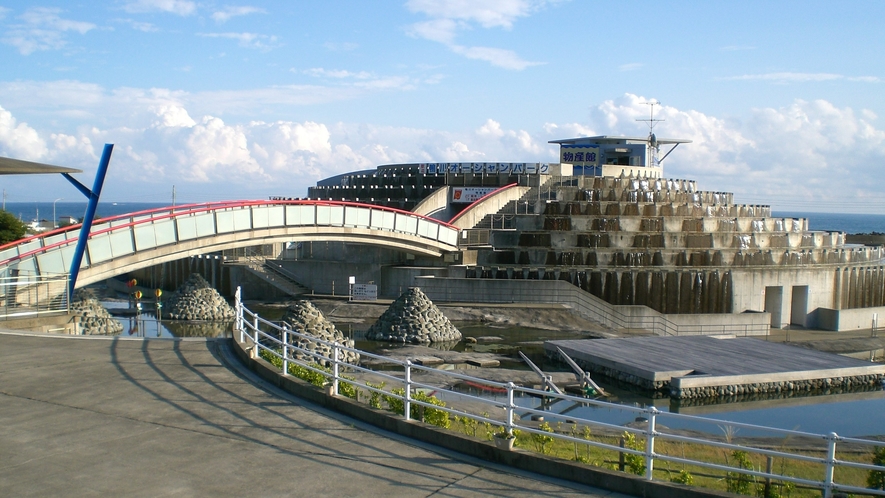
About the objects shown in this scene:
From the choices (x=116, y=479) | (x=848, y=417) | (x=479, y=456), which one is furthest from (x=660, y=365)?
(x=116, y=479)

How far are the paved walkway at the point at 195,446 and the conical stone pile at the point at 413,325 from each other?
15913mm

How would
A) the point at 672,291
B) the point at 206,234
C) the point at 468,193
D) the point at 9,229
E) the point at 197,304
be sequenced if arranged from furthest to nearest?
1. the point at 468,193
2. the point at 9,229
3. the point at 672,291
4. the point at 197,304
5. the point at 206,234

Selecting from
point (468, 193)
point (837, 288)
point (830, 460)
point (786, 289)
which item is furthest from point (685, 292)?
point (830, 460)

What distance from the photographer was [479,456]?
9.44 m

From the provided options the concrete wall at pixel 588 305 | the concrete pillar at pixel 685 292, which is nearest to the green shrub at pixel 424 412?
the concrete wall at pixel 588 305

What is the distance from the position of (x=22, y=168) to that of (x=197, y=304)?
1909 centimetres

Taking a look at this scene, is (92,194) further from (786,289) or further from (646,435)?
(786,289)

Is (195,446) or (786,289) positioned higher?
(195,446)

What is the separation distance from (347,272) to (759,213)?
25.5 m

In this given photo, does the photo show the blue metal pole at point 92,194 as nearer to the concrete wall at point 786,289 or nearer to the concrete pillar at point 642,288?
the concrete pillar at point 642,288

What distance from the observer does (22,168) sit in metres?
17.0

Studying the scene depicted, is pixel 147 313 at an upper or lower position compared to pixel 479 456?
lower

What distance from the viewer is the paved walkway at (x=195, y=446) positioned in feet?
27.4

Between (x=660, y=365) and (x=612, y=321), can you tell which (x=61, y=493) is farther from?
(x=612, y=321)
